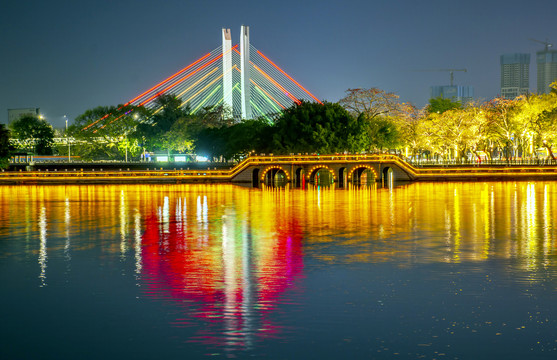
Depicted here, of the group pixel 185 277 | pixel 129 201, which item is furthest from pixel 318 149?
pixel 185 277

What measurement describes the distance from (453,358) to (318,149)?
70.6 m

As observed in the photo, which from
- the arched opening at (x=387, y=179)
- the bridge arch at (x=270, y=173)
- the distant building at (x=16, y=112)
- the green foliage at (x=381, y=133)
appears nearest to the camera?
the arched opening at (x=387, y=179)

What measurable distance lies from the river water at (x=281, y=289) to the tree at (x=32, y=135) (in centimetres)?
10140

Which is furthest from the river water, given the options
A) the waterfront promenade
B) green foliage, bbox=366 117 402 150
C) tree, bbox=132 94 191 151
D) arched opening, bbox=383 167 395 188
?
tree, bbox=132 94 191 151

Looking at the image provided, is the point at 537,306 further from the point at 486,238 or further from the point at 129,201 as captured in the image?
the point at 129,201

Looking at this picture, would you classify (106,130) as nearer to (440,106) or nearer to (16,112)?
(440,106)

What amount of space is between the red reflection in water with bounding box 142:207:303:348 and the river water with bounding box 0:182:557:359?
0.06 meters

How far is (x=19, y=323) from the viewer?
44.9ft

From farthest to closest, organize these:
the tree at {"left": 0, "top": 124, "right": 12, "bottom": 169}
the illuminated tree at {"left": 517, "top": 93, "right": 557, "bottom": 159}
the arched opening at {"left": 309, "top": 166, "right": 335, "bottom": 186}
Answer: the tree at {"left": 0, "top": 124, "right": 12, "bottom": 169}, the illuminated tree at {"left": 517, "top": 93, "right": 557, "bottom": 159}, the arched opening at {"left": 309, "top": 166, "right": 335, "bottom": 186}

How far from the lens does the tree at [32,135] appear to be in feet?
418

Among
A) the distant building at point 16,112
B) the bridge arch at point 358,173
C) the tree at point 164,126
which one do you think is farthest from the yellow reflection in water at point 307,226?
the distant building at point 16,112

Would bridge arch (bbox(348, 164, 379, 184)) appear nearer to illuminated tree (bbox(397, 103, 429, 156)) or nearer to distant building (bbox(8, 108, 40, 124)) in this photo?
illuminated tree (bbox(397, 103, 429, 156))

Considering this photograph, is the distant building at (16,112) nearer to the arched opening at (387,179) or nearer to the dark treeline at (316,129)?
the dark treeline at (316,129)

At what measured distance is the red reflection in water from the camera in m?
13.1
